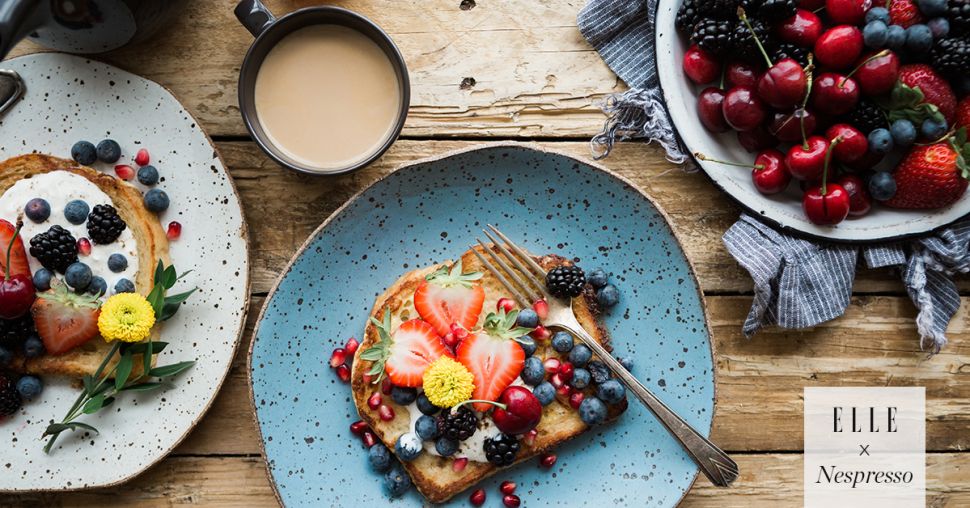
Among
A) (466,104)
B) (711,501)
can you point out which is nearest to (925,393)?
(711,501)

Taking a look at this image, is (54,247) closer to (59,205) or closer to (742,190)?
(59,205)

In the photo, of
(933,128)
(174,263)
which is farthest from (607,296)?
(174,263)

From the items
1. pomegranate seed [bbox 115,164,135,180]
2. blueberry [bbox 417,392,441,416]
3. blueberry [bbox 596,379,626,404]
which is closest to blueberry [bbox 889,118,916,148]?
blueberry [bbox 596,379,626,404]

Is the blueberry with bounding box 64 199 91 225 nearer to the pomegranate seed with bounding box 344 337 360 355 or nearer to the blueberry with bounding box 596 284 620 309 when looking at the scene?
the pomegranate seed with bounding box 344 337 360 355

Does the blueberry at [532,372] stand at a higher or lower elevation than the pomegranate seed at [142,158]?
lower

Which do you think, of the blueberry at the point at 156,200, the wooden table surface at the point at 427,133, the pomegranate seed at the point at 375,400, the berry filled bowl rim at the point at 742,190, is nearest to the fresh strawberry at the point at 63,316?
the blueberry at the point at 156,200

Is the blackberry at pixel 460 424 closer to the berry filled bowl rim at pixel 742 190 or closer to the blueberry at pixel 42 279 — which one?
the berry filled bowl rim at pixel 742 190

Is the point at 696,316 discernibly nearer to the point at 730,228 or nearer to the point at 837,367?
the point at 730,228
